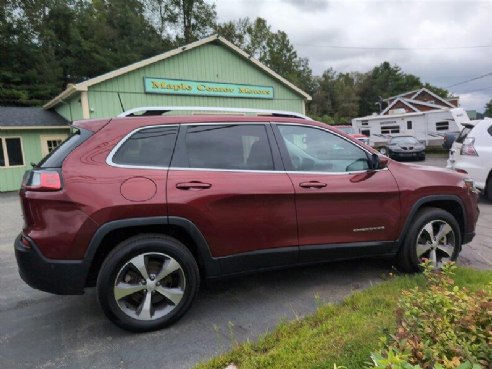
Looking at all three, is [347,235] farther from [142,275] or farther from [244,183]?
[142,275]

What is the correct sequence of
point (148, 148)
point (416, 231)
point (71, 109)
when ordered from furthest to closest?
point (71, 109) → point (416, 231) → point (148, 148)

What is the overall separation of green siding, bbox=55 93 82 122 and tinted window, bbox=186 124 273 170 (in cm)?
1292

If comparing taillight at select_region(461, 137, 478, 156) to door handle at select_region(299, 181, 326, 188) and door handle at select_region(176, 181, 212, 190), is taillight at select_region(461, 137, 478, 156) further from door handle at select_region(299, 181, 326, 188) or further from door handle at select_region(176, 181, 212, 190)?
door handle at select_region(176, 181, 212, 190)

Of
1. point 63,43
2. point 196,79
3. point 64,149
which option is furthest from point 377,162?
point 63,43

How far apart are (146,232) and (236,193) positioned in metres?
0.80

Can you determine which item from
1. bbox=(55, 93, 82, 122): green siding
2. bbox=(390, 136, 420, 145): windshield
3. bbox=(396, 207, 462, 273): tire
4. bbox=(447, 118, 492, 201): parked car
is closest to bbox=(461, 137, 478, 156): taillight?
bbox=(447, 118, 492, 201): parked car

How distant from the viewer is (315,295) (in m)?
3.62

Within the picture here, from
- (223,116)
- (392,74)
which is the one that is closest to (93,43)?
(223,116)

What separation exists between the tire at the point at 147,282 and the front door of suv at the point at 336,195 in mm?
1123

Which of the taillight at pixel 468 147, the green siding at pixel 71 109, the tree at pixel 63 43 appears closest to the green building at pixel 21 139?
the green siding at pixel 71 109

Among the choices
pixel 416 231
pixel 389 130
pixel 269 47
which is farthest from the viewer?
pixel 269 47

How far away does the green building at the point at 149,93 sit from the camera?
47.2ft

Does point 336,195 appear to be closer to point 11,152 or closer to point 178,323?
point 178,323

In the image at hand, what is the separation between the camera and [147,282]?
117 inches
